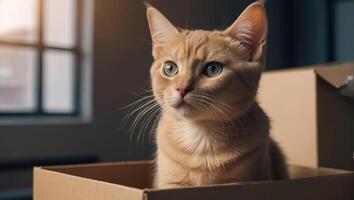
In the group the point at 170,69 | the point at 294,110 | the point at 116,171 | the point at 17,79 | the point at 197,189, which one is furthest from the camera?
the point at 17,79

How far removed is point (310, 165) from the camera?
4.25ft

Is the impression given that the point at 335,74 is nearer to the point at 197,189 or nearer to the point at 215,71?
the point at 215,71

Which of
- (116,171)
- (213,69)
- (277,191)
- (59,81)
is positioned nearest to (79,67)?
(59,81)

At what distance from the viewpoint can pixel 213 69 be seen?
3.08 feet

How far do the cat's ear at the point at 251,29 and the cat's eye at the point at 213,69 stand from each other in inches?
2.7

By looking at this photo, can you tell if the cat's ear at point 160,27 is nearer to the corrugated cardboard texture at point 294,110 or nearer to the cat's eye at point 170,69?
the cat's eye at point 170,69

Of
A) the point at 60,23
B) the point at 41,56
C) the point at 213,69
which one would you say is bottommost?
the point at 213,69

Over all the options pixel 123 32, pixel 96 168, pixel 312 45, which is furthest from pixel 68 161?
pixel 312 45

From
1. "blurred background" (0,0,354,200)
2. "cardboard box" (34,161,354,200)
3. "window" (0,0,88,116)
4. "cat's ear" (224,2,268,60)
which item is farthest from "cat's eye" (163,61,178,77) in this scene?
"window" (0,0,88,116)

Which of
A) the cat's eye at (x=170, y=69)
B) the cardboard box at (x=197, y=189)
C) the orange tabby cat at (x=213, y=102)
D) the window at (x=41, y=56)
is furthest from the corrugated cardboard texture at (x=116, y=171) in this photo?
the window at (x=41, y=56)

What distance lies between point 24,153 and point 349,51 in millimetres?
1520

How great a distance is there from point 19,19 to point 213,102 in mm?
1327

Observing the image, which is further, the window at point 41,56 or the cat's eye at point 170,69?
the window at point 41,56

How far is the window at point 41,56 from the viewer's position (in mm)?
1962
